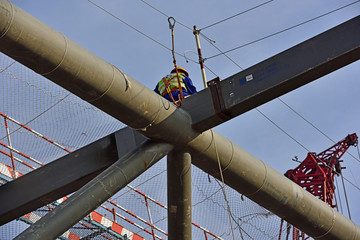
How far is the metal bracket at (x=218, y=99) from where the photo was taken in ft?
34.5

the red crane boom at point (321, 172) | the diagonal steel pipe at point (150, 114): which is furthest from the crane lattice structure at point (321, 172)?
the diagonal steel pipe at point (150, 114)

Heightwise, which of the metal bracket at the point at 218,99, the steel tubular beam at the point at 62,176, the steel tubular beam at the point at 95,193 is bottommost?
the steel tubular beam at the point at 95,193

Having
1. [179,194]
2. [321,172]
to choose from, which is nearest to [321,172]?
[321,172]

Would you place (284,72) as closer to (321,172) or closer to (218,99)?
(218,99)

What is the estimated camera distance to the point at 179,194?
423 inches

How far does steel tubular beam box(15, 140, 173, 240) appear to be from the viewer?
9.31m

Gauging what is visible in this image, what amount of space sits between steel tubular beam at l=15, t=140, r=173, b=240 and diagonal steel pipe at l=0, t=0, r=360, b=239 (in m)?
0.29

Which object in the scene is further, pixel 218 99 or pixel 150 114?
pixel 218 99

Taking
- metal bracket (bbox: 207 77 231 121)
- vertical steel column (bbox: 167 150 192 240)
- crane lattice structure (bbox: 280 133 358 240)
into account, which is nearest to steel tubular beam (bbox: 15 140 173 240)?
vertical steel column (bbox: 167 150 192 240)

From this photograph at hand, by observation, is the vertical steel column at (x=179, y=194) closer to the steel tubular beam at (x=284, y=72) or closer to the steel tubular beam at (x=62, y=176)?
the steel tubular beam at (x=284, y=72)

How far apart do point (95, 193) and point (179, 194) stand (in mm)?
1536

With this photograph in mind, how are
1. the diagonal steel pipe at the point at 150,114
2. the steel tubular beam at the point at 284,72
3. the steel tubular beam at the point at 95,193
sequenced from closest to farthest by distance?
the diagonal steel pipe at the point at 150,114 → the steel tubular beam at the point at 95,193 → the steel tubular beam at the point at 284,72

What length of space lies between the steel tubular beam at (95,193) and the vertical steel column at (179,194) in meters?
0.27

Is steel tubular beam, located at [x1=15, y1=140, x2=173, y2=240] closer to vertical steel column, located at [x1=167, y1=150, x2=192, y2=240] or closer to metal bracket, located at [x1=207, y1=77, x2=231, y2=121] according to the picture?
vertical steel column, located at [x1=167, y1=150, x2=192, y2=240]
